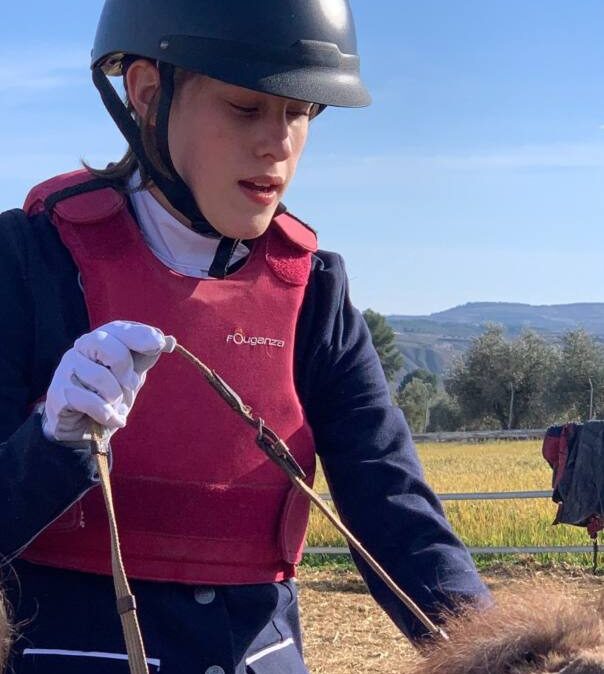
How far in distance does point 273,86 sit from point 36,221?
0.55 metres

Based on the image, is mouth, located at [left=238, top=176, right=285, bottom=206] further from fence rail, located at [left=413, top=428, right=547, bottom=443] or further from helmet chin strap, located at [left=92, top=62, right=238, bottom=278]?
fence rail, located at [left=413, top=428, right=547, bottom=443]

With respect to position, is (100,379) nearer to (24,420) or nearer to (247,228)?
(24,420)

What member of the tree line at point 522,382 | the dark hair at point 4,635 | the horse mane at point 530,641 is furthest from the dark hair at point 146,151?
the tree line at point 522,382

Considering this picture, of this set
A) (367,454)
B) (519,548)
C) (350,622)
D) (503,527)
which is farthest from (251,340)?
(503,527)

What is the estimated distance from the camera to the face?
1967 mm

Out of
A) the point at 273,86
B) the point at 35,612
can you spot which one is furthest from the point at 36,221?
the point at 35,612

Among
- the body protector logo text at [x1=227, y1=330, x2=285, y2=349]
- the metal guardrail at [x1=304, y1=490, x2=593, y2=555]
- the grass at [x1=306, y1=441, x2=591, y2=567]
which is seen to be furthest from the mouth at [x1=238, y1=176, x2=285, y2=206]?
the grass at [x1=306, y1=441, x2=591, y2=567]

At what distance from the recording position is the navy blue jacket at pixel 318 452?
1.71 metres

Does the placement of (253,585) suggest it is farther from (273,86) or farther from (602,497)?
(602,497)

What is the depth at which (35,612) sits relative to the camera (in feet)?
6.36

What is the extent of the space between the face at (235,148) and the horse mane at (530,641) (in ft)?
2.89

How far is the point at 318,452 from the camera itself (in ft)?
7.34

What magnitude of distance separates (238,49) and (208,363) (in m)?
0.60

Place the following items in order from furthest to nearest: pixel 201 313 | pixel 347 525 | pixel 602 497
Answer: pixel 602 497, pixel 347 525, pixel 201 313
